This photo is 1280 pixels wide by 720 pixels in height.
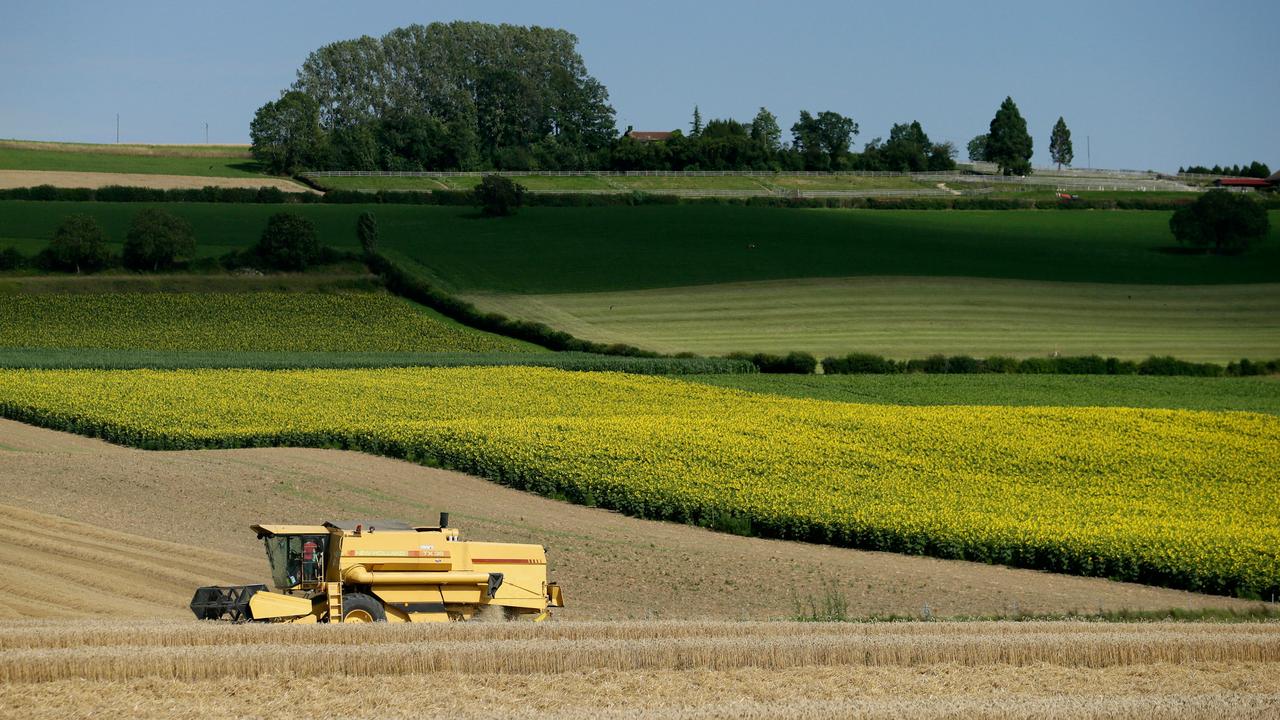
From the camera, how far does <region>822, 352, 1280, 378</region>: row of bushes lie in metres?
63.1

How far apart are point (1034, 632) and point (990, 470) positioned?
1795 cm

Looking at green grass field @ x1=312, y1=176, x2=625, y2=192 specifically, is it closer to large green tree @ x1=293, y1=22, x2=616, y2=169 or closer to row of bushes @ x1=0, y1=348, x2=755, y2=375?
large green tree @ x1=293, y1=22, x2=616, y2=169

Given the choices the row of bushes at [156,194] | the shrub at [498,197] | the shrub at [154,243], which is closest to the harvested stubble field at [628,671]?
the shrub at [154,243]

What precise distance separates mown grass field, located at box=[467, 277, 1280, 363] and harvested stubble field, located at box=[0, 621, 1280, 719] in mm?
47752

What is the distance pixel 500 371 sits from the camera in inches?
2282

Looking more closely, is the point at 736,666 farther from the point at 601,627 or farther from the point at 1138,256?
the point at 1138,256

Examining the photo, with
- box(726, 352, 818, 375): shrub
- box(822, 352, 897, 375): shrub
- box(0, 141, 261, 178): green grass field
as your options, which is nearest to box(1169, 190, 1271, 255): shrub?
box(822, 352, 897, 375): shrub

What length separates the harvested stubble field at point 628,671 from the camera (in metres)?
16.3

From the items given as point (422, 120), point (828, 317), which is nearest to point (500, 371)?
point (828, 317)

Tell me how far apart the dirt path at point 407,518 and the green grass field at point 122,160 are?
96.5 m

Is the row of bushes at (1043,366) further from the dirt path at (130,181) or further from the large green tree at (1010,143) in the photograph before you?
the large green tree at (1010,143)

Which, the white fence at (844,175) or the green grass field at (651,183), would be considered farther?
the white fence at (844,175)

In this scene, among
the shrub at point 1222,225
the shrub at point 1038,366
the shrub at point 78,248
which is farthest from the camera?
the shrub at point 1222,225

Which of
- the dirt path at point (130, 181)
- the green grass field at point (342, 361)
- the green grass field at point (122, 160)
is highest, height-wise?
the green grass field at point (122, 160)
